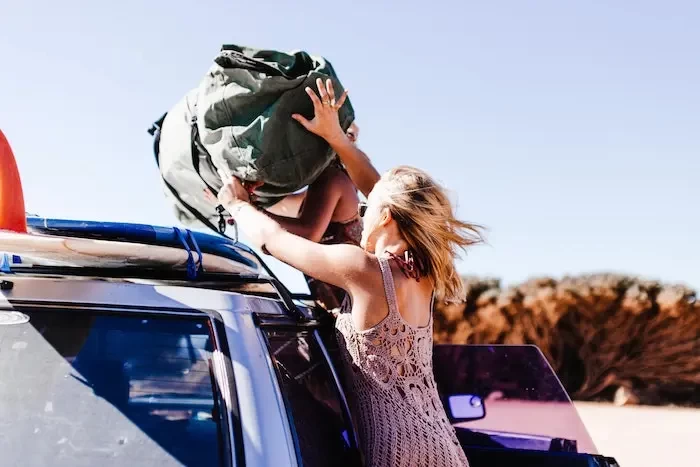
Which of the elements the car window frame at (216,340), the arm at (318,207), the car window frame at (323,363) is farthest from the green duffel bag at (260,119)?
the car window frame at (216,340)

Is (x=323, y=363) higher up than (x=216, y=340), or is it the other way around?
(x=216, y=340)

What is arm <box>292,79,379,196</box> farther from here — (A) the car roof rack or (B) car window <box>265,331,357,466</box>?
(B) car window <box>265,331,357,466</box>

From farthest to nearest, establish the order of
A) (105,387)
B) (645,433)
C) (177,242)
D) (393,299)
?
(645,433)
(393,299)
(177,242)
(105,387)

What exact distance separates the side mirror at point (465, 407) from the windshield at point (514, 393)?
0.04 metres

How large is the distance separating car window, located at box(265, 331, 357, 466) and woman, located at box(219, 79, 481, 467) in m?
0.08

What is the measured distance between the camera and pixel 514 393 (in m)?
3.29

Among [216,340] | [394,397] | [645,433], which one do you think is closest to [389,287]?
[394,397]

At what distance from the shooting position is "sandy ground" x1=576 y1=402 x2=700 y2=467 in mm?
11617

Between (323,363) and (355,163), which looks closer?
(323,363)

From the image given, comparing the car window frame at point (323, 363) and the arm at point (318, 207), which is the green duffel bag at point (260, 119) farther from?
the car window frame at point (323, 363)

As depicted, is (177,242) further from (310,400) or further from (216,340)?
(310,400)

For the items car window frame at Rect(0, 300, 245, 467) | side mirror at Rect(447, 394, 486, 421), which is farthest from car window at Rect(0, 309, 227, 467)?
side mirror at Rect(447, 394, 486, 421)

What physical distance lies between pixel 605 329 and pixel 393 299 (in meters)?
15.8

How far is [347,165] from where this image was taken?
2809 millimetres
